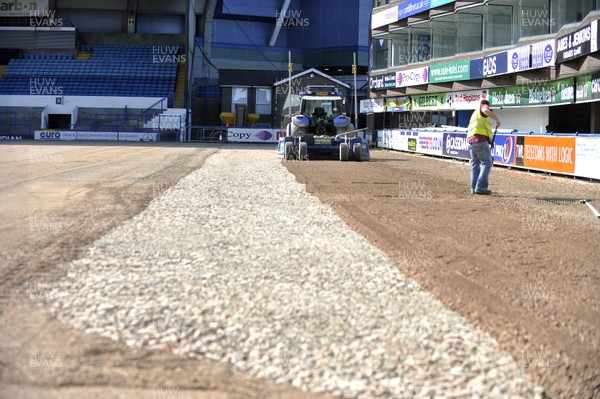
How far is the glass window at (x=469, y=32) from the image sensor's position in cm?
3906

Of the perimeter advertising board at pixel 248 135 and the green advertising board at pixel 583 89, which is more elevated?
the green advertising board at pixel 583 89

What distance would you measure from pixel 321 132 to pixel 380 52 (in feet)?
77.2

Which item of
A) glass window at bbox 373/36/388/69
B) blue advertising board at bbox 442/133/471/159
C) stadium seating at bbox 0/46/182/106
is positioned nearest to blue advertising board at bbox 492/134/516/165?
blue advertising board at bbox 442/133/471/159

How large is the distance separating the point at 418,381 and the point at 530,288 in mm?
2672

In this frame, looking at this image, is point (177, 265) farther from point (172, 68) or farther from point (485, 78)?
point (172, 68)

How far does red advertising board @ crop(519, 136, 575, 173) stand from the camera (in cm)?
2072

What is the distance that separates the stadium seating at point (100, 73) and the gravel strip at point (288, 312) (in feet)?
176

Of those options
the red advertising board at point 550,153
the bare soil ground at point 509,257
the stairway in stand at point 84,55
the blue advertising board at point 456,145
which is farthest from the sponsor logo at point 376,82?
the bare soil ground at point 509,257

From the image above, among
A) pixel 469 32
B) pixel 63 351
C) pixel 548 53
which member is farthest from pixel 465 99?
pixel 63 351

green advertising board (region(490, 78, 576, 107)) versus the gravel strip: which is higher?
green advertising board (region(490, 78, 576, 107))

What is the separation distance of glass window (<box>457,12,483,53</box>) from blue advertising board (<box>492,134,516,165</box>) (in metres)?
14.4

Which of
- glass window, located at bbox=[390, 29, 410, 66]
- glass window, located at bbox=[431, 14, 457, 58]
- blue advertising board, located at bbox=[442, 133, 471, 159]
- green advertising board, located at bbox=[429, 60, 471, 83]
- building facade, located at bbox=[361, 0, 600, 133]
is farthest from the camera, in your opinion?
glass window, located at bbox=[390, 29, 410, 66]

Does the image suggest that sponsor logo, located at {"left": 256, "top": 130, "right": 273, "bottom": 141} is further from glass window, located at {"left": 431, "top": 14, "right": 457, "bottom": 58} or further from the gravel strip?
the gravel strip

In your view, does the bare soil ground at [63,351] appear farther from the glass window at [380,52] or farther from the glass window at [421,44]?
the glass window at [380,52]
